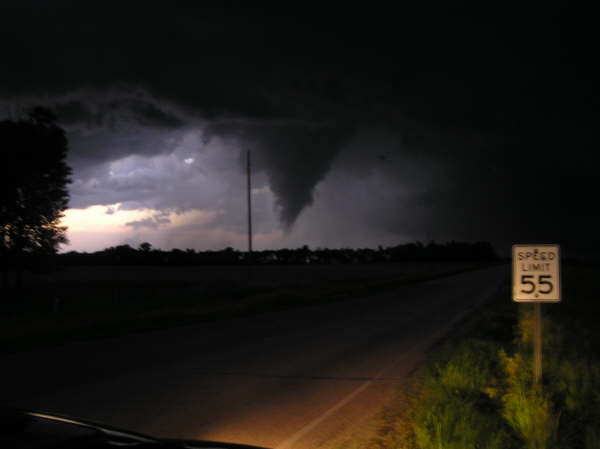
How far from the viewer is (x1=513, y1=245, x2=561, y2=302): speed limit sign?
5547mm

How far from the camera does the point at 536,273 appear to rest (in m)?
5.65

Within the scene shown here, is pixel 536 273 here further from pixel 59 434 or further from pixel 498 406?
pixel 59 434

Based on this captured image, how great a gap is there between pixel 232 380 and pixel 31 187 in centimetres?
3507

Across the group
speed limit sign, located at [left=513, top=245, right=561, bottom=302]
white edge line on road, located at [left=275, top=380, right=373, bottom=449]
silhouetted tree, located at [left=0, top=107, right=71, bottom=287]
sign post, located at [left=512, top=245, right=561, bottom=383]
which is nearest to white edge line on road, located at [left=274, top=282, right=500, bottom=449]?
white edge line on road, located at [left=275, top=380, right=373, bottom=449]

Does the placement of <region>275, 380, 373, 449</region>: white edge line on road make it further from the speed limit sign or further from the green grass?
the speed limit sign

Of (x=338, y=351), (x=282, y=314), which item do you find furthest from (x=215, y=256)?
(x=338, y=351)

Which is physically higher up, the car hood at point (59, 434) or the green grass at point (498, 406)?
the car hood at point (59, 434)

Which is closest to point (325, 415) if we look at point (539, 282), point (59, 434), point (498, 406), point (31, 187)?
point (498, 406)

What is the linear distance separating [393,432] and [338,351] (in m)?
5.36

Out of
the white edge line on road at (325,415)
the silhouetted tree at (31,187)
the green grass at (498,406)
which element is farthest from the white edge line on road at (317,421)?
the silhouetted tree at (31,187)

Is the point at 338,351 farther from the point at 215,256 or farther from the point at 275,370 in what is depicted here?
the point at 215,256

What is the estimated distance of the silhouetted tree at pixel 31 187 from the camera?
116 feet

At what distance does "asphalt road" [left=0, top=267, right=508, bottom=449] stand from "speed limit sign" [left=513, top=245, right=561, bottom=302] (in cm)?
252

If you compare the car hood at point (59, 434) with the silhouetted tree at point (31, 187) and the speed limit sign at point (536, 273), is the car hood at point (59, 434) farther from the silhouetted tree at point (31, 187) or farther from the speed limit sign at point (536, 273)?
the silhouetted tree at point (31, 187)
